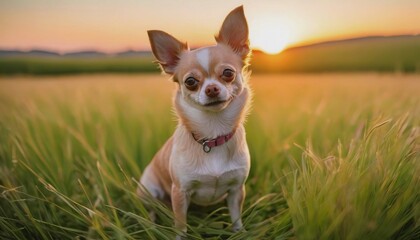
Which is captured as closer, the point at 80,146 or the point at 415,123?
the point at 415,123

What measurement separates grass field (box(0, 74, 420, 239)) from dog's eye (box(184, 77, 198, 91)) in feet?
1.71

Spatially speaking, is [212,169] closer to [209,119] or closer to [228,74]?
[209,119]

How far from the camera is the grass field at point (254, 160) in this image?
199cm

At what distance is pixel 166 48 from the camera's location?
2.48 meters

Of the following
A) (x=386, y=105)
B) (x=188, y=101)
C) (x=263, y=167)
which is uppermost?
(x=188, y=101)

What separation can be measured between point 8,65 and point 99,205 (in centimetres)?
510

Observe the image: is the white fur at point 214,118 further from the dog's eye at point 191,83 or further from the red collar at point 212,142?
the dog's eye at point 191,83

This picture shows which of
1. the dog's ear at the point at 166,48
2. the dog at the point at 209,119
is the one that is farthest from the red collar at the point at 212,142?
the dog's ear at the point at 166,48

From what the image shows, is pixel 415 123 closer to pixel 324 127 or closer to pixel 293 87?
pixel 324 127

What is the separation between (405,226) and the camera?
6.82ft

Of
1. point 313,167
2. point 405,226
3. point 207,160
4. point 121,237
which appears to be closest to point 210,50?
point 207,160

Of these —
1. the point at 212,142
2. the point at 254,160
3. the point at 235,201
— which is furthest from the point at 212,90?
the point at 254,160

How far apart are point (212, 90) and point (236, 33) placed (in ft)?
1.52

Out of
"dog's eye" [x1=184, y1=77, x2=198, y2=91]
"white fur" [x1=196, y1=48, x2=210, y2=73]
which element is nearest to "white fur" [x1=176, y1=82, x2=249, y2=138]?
"dog's eye" [x1=184, y1=77, x2=198, y2=91]
